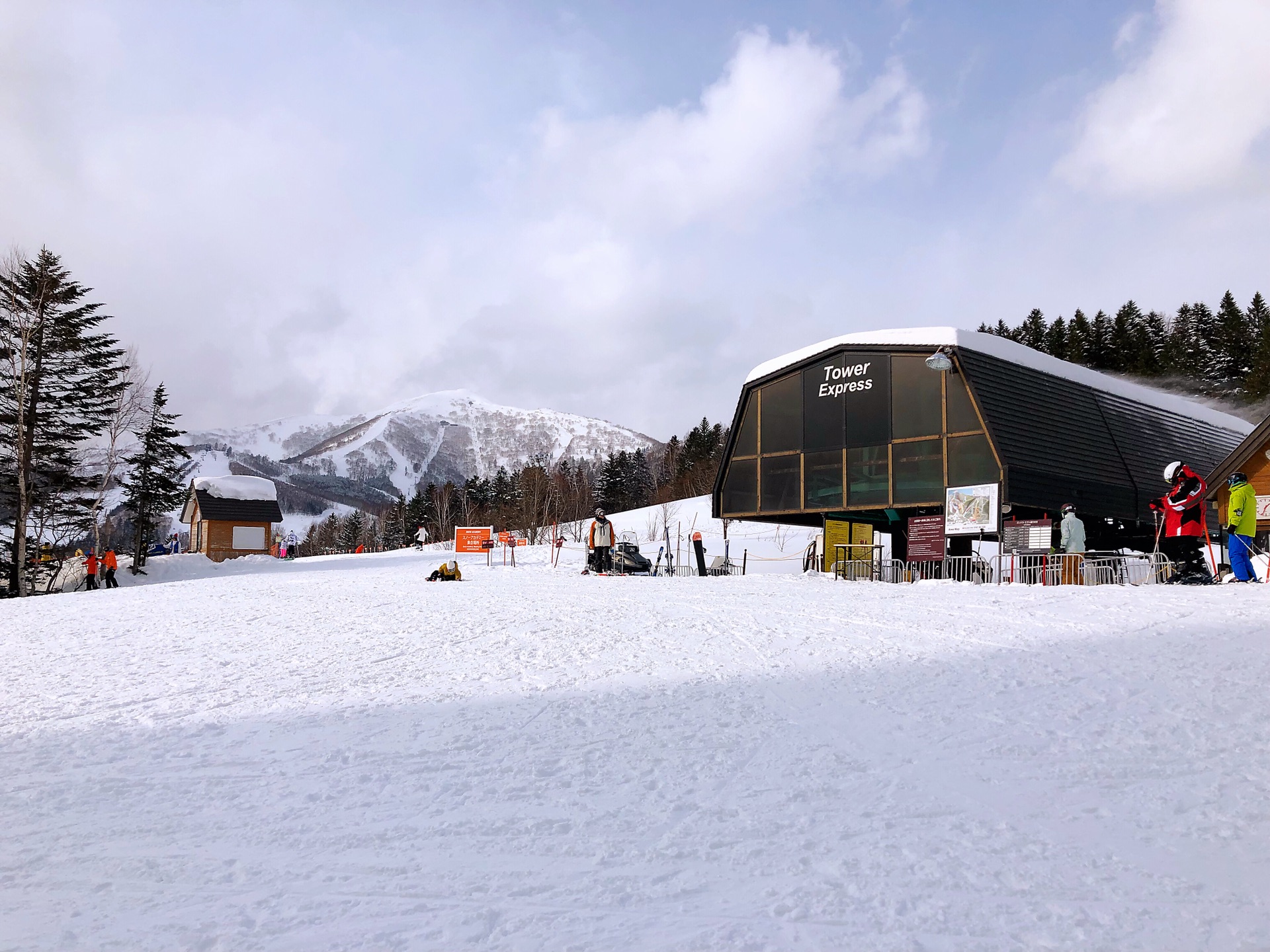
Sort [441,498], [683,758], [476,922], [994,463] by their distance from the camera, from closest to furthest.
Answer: [476,922] → [683,758] → [994,463] → [441,498]

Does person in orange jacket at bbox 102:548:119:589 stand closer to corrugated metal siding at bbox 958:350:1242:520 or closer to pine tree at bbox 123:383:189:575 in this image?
pine tree at bbox 123:383:189:575

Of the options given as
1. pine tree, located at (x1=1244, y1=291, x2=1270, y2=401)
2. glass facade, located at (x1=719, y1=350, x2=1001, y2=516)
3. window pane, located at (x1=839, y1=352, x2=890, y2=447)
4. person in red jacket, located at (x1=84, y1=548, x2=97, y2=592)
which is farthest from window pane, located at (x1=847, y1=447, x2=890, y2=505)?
pine tree, located at (x1=1244, y1=291, x2=1270, y2=401)

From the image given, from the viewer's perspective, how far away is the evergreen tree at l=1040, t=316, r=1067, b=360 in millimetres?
77125

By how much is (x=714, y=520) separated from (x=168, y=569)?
3338 cm

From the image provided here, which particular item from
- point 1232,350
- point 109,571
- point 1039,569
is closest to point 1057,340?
point 1232,350

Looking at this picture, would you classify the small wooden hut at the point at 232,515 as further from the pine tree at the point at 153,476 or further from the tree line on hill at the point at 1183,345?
the tree line on hill at the point at 1183,345

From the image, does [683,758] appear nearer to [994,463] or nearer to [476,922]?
[476,922]

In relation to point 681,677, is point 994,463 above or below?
above

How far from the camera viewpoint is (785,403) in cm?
2762

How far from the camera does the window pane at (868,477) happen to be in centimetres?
2469

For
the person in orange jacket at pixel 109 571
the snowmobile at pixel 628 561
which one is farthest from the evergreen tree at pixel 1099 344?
the person in orange jacket at pixel 109 571

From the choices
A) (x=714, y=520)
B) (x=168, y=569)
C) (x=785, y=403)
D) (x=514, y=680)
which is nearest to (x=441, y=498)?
(x=714, y=520)

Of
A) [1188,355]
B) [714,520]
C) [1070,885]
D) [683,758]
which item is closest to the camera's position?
[1070,885]

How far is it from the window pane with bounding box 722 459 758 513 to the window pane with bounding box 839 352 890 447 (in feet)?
12.6
